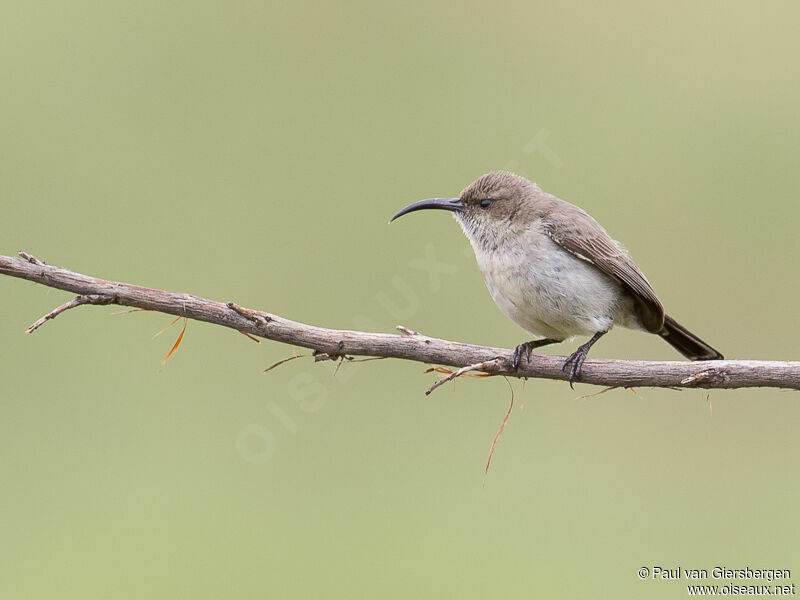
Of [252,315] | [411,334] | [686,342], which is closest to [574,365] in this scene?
[411,334]

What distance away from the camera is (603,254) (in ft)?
19.0

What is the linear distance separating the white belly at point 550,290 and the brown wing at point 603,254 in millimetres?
62

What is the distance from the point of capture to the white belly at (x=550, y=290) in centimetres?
564

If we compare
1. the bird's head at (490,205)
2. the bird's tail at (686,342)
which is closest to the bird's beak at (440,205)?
the bird's head at (490,205)

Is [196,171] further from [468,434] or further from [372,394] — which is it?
→ [468,434]

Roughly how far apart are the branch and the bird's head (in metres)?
1.33

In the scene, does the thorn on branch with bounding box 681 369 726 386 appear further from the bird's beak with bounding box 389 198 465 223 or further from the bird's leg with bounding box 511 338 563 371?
the bird's beak with bounding box 389 198 465 223

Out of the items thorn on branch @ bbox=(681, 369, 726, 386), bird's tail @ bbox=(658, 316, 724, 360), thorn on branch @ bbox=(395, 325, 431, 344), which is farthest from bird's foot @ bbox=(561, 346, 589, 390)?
bird's tail @ bbox=(658, 316, 724, 360)

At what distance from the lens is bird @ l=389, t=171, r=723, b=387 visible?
5668 millimetres

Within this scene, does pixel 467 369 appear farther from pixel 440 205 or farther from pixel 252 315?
pixel 440 205

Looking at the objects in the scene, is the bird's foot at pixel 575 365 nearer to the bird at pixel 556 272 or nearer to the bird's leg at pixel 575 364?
the bird's leg at pixel 575 364

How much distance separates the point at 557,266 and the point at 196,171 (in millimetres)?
6305

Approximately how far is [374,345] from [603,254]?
1835 millimetres

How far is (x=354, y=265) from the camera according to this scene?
9.68 m
